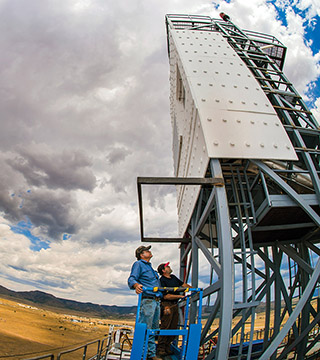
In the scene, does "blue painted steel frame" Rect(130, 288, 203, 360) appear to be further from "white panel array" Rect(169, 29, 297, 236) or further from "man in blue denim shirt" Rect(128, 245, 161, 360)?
"white panel array" Rect(169, 29, 297, 236)

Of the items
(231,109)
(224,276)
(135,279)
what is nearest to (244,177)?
(231,109)

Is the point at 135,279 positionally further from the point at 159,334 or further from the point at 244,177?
the point at 244,177

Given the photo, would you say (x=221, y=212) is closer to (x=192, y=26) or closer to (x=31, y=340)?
(x=192, y=26)

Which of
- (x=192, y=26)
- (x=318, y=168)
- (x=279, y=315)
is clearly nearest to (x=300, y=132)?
(x=318, y=168)

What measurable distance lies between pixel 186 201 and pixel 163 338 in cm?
453

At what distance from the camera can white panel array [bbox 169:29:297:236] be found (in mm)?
5387

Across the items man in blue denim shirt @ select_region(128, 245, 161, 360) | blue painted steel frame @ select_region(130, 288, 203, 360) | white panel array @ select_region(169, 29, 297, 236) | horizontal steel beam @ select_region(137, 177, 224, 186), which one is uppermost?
white panel array @ select_region(169, 29, 297, 236)

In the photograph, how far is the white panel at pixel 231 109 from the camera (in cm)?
536

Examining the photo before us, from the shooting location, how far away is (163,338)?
4316 millimetres

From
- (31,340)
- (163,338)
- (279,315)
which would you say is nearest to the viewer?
(163,338)

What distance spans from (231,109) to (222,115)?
35cm

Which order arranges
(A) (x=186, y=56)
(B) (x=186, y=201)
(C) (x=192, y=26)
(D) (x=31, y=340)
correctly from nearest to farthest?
(A) (x=186, y=56), (B) (x=186, y=201), (C) (x=192, y=26), (D) (x=31, y=340)

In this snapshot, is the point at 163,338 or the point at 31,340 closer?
the point at 163,338

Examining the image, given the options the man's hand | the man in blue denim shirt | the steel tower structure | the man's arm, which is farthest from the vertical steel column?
the man's hand
